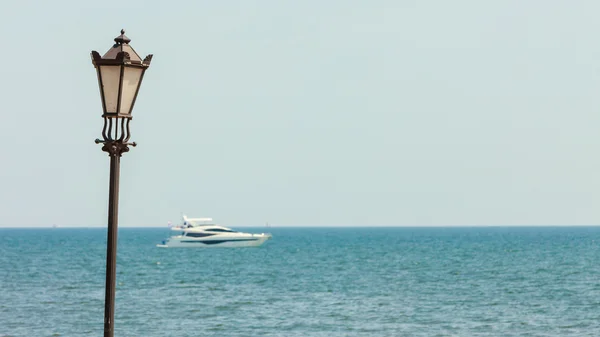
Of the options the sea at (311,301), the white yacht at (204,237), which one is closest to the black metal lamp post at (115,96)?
the sea at (311,301)

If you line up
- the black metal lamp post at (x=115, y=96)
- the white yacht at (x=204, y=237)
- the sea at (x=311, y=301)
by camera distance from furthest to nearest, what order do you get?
the white yacht at (x=204, y=237), the sea at (x=311, y=301), the black metal lamp post at (x=115, y=96)

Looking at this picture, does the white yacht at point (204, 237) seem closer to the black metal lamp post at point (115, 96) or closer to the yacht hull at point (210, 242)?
the yacht hull at point (210, 242)

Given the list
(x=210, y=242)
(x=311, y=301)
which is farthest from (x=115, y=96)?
(x=210, y=242)

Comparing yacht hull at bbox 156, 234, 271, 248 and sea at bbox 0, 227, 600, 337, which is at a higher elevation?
yacht hull at bbox 156, 234, 271, 248

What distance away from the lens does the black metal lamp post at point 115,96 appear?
7.39m

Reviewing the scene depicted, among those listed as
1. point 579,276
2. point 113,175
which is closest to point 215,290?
point 579,276

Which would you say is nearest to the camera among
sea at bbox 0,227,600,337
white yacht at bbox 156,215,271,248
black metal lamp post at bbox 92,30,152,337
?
black metal lamp post at bbox 92,30,152,337

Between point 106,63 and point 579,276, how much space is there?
65834 millimetres

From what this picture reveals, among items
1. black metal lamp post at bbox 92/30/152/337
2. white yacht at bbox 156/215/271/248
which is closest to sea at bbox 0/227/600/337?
black metal lamp post at bbox 92/30/152/337

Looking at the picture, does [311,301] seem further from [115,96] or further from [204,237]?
[204,237]

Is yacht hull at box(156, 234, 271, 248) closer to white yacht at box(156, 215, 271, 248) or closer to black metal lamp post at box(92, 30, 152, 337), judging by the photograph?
white yacht at box(156, 215, 271, 248)

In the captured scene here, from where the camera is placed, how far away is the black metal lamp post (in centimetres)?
739

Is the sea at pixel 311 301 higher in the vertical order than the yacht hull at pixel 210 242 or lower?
lower

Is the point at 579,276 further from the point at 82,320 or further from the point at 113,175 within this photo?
the point at 113,175
